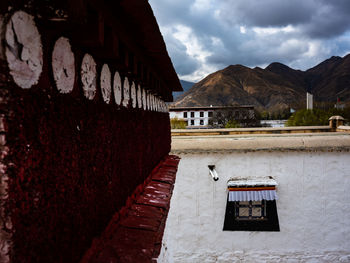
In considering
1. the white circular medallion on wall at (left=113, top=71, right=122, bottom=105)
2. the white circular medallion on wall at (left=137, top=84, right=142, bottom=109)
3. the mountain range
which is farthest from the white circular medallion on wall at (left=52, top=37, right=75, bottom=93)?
the mountain range

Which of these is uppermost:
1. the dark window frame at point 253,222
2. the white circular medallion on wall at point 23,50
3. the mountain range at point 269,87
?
the mountain range at point 269,87

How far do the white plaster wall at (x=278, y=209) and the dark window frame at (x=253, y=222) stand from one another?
0.28 feet

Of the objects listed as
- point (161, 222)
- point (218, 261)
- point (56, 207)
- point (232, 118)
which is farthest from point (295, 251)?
point (232, 118)

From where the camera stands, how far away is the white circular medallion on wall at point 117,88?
47.6 inches

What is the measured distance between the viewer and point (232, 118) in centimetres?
2833

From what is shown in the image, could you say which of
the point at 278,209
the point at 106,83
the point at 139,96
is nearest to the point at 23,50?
the point at 106,83

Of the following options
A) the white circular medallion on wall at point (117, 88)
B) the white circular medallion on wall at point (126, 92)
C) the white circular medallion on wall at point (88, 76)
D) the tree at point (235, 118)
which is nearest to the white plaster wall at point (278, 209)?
the white circular medallion on wall at point (126, 92)

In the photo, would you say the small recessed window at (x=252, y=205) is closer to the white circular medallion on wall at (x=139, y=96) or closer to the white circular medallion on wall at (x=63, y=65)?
the white circular medallion on wall at (x=139, y=96)

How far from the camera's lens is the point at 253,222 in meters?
4.48

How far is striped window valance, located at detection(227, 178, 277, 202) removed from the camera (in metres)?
4.27

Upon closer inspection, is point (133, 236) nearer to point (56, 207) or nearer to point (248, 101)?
point (56, 207)

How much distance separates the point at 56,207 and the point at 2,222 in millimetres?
185

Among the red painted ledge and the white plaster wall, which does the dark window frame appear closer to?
the white plaster wall

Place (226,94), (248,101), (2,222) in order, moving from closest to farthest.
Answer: (2,222) < (248,101) < (226,94)
